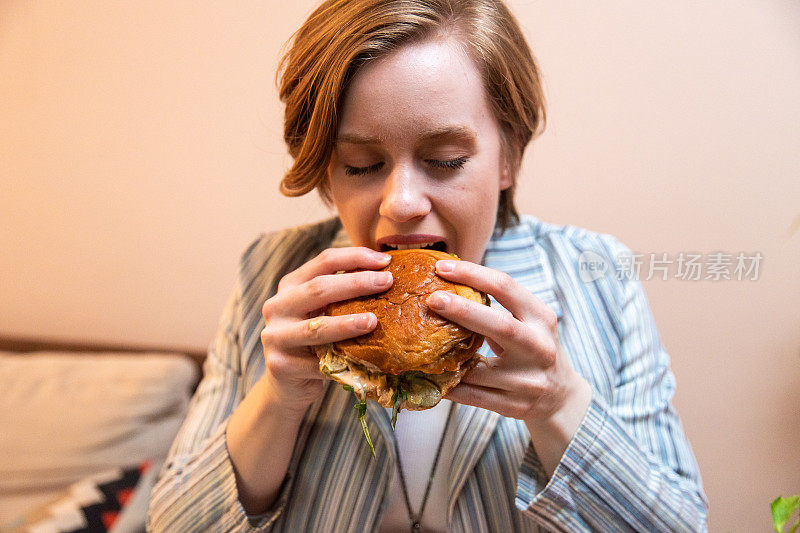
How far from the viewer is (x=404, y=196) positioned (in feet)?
3.02

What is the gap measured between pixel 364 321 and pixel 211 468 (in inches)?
23.9

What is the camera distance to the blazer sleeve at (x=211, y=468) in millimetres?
1123

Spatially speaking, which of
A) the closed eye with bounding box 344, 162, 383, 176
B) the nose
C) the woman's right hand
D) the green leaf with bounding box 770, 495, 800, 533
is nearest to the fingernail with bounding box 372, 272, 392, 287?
the woman's right hand

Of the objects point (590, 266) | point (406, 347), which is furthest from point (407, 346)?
point (590, 266)

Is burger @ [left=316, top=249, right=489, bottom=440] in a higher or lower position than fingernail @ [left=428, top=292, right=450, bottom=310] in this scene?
lower

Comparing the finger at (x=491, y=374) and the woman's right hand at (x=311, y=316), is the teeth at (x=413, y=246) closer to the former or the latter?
the woman's right hand at (x=311, y=316)

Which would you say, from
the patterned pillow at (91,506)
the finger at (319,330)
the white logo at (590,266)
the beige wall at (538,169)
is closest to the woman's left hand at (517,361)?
the finger at (319,330)

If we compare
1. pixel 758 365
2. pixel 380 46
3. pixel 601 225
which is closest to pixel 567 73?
pixel 601 225

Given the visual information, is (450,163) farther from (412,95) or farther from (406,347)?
(406,347)

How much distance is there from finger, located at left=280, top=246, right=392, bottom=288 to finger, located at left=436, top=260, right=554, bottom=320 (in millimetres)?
105

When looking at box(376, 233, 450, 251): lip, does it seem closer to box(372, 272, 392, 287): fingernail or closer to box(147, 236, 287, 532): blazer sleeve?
box(372, 272, 392, 287): fingernail

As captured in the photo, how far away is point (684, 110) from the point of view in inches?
61.4

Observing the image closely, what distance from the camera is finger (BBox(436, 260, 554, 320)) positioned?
838 millimetres

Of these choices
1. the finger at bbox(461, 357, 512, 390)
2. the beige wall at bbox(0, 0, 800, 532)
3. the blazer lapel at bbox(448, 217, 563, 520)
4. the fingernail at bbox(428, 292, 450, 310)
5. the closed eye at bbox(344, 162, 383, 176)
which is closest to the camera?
the fingernail at bbox(428, 292, 450, 310)
